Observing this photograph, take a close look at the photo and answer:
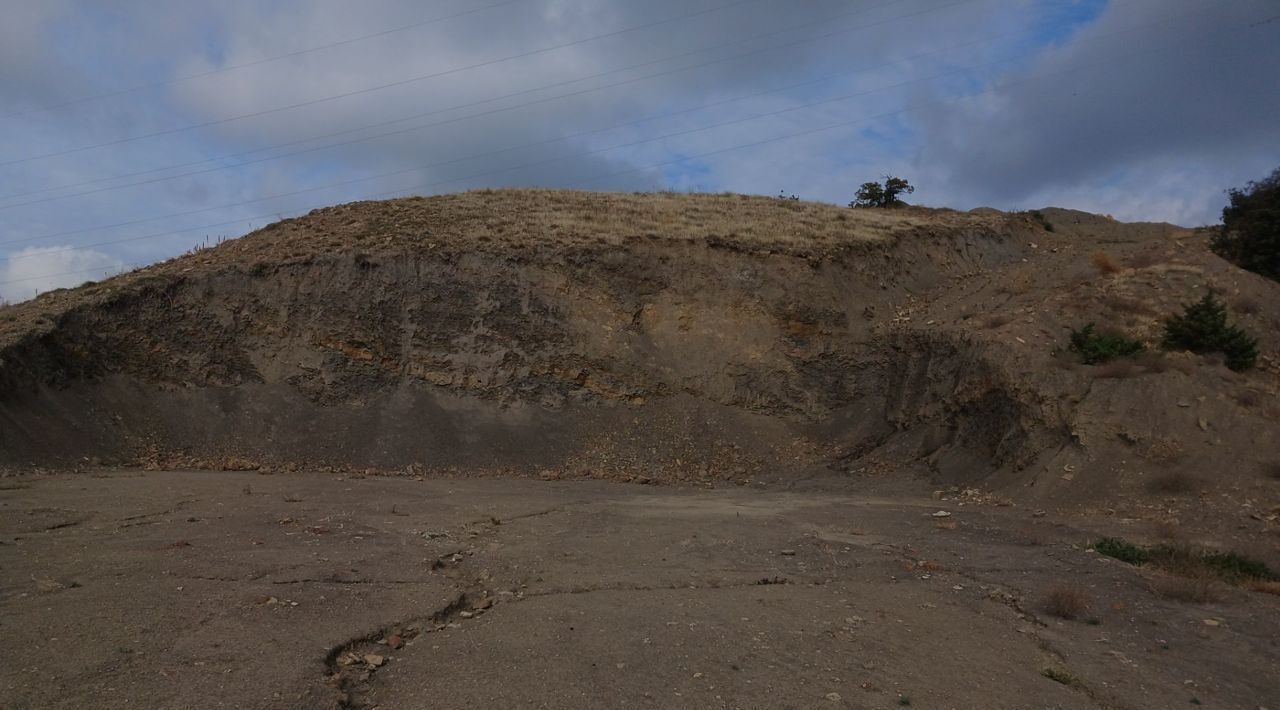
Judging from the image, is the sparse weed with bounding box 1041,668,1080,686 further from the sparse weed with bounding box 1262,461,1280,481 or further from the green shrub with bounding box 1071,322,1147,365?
the green shrub with bounding box 1071,322,1147,365

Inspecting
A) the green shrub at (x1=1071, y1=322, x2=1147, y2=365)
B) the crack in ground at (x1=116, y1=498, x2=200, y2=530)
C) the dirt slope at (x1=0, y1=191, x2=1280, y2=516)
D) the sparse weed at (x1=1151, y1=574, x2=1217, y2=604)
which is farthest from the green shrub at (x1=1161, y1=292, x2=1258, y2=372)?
the crack in ground at (x1=116, y1=498, x2=200, y2=530)

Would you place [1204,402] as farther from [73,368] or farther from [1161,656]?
[73,368]

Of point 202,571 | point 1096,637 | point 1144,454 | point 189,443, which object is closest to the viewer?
point 1096,637

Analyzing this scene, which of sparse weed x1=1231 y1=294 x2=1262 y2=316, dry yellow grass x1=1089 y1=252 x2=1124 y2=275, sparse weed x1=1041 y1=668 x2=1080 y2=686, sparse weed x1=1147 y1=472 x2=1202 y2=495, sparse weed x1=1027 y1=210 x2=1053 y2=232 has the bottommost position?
sparse weed x1=1041 y1=668 x2=1080 y2=686

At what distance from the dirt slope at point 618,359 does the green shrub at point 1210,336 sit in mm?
419

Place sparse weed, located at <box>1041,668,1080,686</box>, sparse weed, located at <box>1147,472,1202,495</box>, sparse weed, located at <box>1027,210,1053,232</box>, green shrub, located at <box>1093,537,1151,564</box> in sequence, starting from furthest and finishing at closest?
sparse weed, located at <box>1027,210,1053,232</box>
sparse weed, located at <box>1147,472,1202,495</box>
green shrub, located at <box>1093,537,1151,564</box>
sparse weed, located at <box>1041,668,1080,686</box>

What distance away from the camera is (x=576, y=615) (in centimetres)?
770

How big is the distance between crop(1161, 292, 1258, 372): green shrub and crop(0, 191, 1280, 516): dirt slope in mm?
419

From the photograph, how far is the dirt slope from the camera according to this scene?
16.7 m

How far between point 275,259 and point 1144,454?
21119 mm

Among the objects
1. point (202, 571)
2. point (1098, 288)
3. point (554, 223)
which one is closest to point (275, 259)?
point (554, 223)

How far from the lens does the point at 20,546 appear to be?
926cm

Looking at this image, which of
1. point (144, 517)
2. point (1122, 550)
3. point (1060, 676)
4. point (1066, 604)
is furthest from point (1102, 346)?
point (144, 517)

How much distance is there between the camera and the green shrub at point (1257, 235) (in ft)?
64.0
